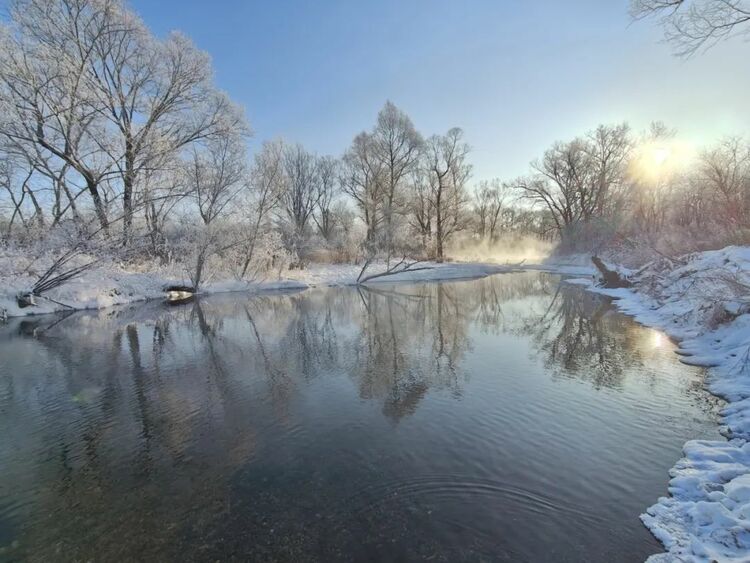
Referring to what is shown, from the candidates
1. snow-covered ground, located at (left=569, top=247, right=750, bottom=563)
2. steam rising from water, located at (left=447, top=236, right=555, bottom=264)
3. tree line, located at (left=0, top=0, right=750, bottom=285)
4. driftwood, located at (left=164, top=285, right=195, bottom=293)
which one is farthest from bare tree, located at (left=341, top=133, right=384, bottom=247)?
snow-covered ground, located at (left=569, top=247, right=750, bottom=563)

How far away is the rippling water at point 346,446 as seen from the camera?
3.29 meters

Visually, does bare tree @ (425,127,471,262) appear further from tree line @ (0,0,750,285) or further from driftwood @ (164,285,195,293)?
driftwood @ (164,285,195,293)

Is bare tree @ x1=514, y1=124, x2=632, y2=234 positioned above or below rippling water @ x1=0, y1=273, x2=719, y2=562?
above

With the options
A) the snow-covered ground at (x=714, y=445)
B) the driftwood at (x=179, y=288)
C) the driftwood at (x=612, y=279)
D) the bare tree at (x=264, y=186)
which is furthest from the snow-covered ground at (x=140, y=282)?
the snow-covered ground at (x=714, y=445)

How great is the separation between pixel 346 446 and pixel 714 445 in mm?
4094

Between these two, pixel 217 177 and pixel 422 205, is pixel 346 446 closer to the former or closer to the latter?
pixel 217 177

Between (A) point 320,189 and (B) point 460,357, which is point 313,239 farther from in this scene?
(B) point 460,357

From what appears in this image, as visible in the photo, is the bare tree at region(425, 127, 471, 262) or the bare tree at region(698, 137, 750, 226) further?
the bare tree at region(425, 127, 471, 262)

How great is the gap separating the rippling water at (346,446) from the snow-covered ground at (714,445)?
0.67 feet

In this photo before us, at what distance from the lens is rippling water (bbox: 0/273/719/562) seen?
3.29 m

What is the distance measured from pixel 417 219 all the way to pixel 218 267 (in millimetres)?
24358

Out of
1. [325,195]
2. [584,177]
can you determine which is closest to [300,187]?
[325,195]

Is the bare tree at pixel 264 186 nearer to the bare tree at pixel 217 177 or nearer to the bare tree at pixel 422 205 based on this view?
the bare tree at pixel 217 177

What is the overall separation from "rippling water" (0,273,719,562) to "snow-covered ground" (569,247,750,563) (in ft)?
0.67
